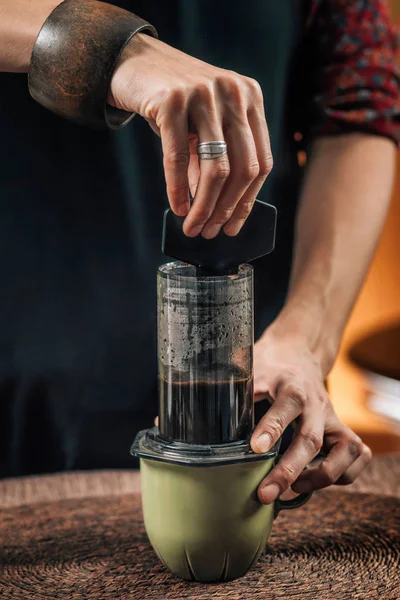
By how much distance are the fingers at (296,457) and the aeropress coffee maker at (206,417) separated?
0.01m

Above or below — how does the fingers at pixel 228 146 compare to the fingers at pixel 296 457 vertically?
above

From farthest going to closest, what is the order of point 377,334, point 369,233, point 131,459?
point 377,334 → point 131,459 → point 369,233

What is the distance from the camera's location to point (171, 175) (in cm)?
83

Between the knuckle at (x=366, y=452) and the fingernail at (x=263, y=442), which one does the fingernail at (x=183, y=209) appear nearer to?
the fingernail at (x=263, y=442)

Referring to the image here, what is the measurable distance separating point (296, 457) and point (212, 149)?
35 centimetres

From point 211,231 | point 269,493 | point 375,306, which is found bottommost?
point 375,306

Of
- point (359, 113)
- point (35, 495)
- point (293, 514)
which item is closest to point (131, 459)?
point (35, 495)

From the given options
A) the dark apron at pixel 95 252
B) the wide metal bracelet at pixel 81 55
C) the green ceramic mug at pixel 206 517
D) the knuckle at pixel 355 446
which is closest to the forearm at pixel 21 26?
the wide metal bracelet at pixel 81 55

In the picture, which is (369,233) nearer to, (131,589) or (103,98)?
(103,98)

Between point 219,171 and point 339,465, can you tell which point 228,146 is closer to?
point 219,171

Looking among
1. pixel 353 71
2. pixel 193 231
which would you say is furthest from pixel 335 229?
pixel 193 231

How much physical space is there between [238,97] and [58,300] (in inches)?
24.6

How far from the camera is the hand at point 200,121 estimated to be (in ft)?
2.67

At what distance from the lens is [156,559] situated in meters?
0.97
